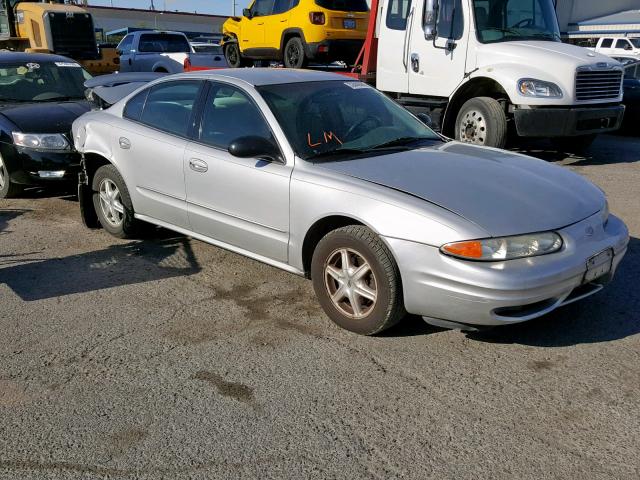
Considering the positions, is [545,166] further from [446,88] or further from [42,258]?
[446,88]

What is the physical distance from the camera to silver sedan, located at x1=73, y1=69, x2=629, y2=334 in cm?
338

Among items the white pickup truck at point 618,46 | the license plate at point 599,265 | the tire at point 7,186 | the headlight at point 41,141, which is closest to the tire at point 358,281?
the license plate at point 599,265

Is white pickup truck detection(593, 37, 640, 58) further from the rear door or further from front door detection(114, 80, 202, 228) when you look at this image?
front door detection(114, 80, 202, 228)

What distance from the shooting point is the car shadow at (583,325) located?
375 centimetres

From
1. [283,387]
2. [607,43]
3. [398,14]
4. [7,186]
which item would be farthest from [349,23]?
[607,43]

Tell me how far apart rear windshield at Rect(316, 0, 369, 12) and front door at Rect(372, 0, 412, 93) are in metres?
2.05

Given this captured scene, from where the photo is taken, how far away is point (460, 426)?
9.67ft

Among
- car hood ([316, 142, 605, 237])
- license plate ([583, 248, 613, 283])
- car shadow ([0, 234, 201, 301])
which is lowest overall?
car shadow ([0, 234, 201, 301])

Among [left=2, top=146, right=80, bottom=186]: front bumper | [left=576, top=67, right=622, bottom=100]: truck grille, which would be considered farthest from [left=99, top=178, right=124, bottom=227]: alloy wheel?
[left=576, top=67, right=622, bottom=100]: truck grille

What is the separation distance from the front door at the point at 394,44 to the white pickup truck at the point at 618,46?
19274 millimetres

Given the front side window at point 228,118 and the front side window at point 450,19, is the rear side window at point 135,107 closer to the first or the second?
the front side window at point 228,118

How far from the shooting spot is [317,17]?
1157 cm

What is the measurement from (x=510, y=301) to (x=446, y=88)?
6.42 metres

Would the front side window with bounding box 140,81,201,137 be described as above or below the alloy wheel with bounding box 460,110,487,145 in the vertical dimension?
above
